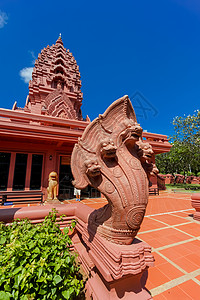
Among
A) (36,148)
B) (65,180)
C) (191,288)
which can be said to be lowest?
(191,288)

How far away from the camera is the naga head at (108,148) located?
5.02 feet

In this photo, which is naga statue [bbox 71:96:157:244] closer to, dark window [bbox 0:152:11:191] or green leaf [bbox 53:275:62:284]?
green leaf [bbox 53:275:62:284]

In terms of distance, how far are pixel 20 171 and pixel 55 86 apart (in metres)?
9.26

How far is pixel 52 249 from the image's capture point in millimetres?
1270

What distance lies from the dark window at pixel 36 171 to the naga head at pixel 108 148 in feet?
24.5

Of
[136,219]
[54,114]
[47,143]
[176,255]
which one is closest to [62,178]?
[47,143]

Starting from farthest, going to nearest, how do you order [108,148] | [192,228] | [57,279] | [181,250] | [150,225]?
[150,225] < [192,228] < [181,250] < [108,148] < [57,279]

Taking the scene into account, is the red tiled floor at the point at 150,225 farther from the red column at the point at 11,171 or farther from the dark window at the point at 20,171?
the red column at the point at 11,171

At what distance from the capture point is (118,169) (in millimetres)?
1646

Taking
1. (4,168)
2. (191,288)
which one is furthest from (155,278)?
(4,168)

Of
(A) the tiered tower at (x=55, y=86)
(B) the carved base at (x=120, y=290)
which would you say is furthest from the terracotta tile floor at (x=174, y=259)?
(A) the tiered tower at (x=55, y=86)

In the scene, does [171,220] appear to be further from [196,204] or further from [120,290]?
[120,290]

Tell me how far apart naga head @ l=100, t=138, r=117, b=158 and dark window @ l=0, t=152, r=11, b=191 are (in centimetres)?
781

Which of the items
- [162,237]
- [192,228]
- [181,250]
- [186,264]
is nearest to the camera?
[186,264]
